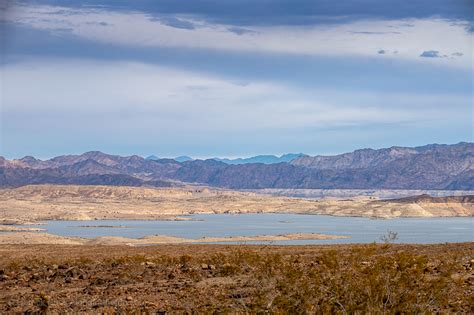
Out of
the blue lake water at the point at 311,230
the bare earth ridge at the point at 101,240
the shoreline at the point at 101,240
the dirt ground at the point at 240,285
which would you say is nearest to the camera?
the dirt ground at the point at 240,285

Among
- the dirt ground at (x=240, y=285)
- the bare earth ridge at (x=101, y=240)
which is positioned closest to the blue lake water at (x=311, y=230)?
the bare earth ridge at (x=101, y=240)

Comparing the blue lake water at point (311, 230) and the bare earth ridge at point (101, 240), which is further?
the blue lake water at point (311, 230)

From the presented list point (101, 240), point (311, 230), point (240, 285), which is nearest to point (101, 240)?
point (101, 240)

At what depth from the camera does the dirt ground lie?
11.8 meters

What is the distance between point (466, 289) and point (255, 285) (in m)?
4.51

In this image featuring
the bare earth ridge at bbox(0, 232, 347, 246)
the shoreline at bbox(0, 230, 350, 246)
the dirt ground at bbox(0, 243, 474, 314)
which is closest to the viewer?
the dirt ground at bbox(0, 243, 474, 314)

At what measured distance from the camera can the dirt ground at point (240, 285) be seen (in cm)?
1181

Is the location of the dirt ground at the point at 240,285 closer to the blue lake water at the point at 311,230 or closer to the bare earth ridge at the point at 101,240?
the bare earth ridge at the point at 101,240

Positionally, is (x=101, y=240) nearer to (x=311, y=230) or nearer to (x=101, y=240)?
(x=101, y=240)

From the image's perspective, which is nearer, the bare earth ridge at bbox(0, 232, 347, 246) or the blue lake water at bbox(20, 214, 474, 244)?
the bare earth ridge at bbox(0, 232, 347, 246)

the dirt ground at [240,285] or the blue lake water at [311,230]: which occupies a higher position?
the dirt ground at [240,285]

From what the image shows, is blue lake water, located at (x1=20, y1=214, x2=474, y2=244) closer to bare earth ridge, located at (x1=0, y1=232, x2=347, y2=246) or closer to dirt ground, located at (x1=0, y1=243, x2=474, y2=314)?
bare earth ridge, located at (x1=0, y1=232, x2=347, y2=246)

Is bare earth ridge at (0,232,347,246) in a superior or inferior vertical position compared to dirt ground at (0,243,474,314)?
inferior

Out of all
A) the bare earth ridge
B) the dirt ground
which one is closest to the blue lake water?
the bare earth ridge
